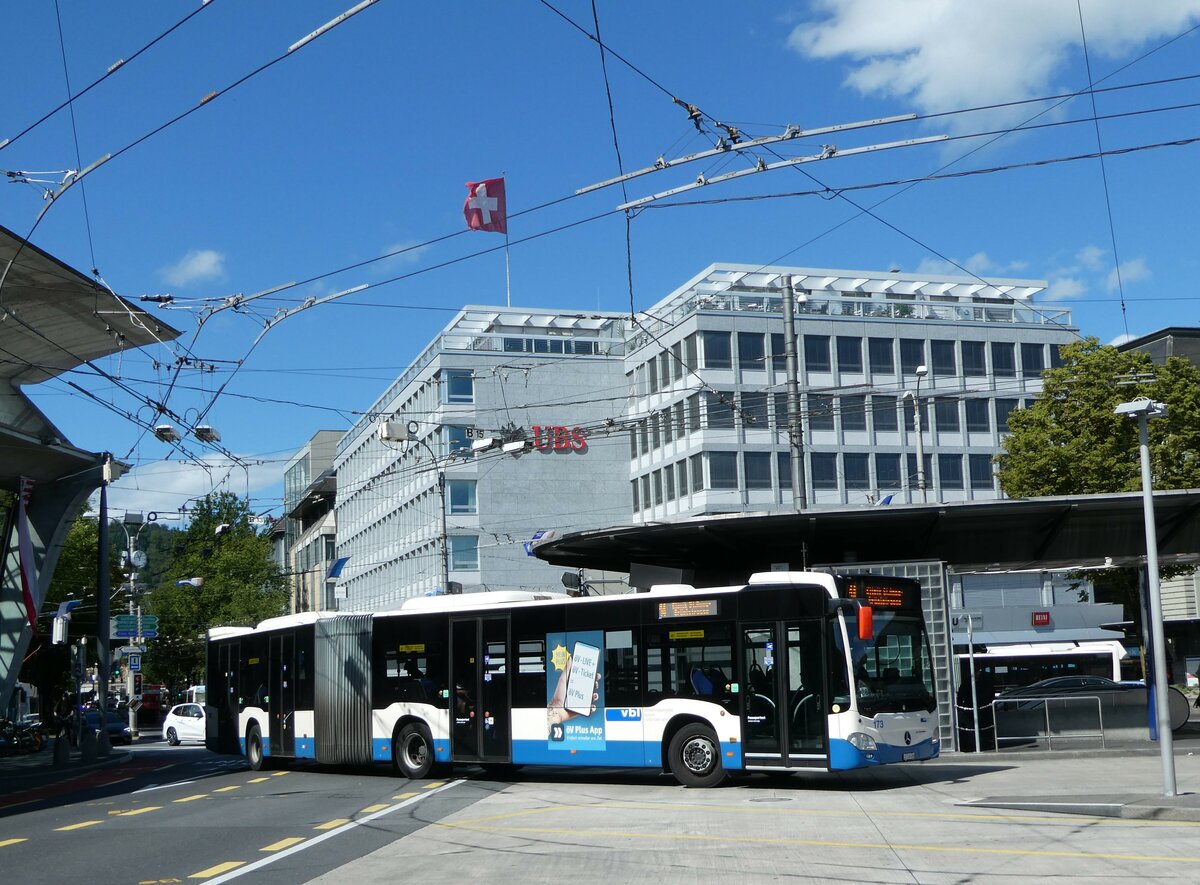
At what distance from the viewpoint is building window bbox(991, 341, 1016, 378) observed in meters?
66.1

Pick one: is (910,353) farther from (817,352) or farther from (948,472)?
(948,472)

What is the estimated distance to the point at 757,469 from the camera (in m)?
62.4

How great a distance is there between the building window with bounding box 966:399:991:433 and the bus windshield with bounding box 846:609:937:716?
156ft

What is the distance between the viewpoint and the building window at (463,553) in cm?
6938

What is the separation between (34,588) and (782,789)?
922 inches

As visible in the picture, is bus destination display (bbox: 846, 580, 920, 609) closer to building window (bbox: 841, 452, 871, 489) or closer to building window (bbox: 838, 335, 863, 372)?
building window (bbox: 841, 452, 871, 489)

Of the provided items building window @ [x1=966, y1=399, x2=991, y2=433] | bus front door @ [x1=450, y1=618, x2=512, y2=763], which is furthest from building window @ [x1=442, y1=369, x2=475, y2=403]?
bus front door @ [x1=450, y1=618, x2=512, y2=763]

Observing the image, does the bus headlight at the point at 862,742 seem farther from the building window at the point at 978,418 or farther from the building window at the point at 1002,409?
the building window at the point at 1002,409

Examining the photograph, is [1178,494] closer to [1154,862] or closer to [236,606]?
[1154,862]

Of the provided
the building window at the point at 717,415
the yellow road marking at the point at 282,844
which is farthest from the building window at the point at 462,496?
the yellow road marking at the point at 282,844

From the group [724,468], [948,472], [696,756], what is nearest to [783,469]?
[724,468]

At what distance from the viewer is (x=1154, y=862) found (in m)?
11.4

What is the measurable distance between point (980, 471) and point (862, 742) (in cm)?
4952

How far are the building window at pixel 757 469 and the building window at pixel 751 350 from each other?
4.02 m
